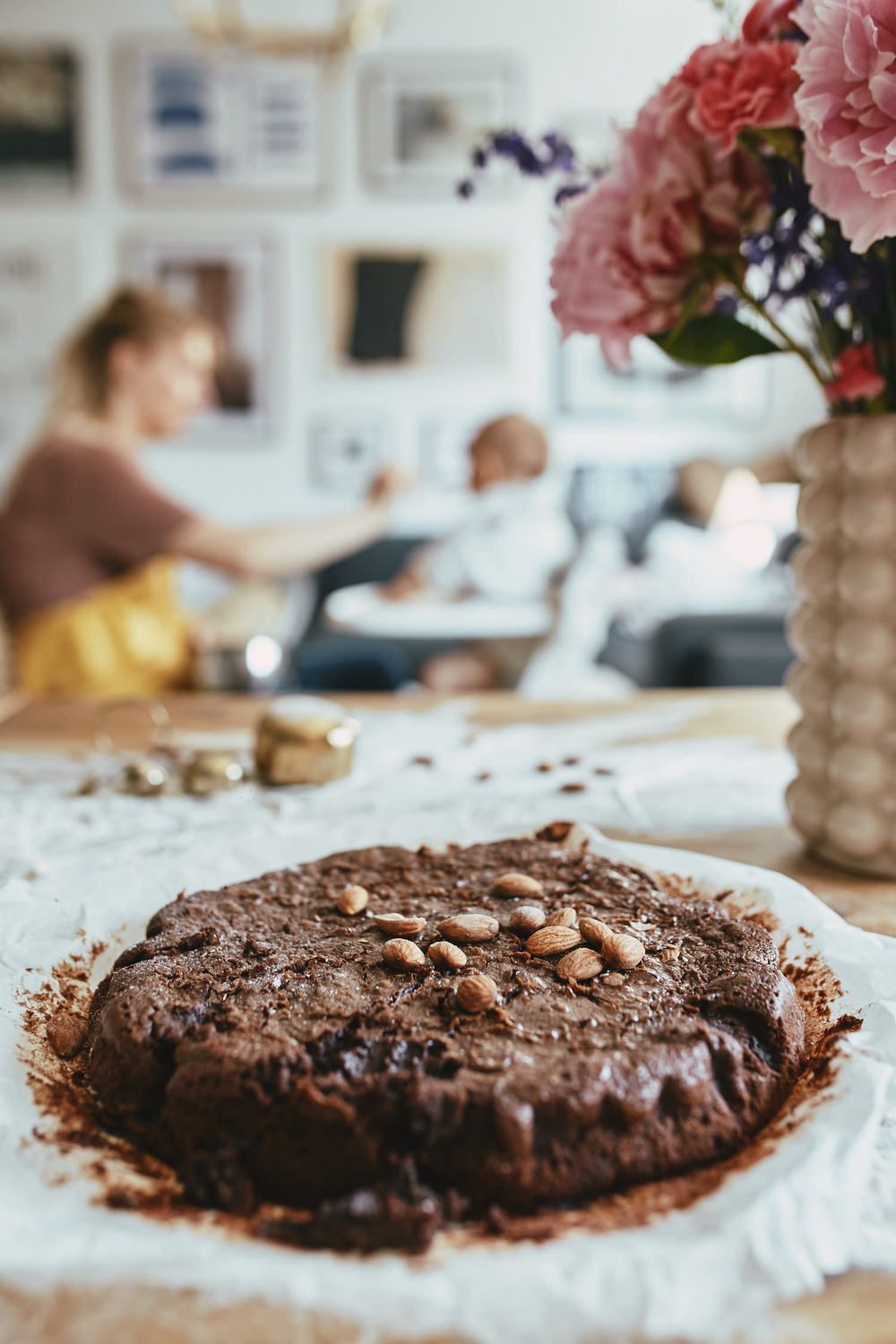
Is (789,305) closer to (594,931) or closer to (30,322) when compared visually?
(594,931)

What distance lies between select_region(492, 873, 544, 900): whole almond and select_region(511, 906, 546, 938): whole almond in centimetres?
5

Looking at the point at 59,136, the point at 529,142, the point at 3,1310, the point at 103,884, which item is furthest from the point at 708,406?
the point at 3,1310

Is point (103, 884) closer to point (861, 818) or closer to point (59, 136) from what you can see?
point (861, 818)

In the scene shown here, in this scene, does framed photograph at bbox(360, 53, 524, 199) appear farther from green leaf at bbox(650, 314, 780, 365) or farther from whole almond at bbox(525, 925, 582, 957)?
whole almond at bbox(525, 925, 582, 957)

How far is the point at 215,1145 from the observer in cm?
45

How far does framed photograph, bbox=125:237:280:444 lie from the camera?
439 centimetres

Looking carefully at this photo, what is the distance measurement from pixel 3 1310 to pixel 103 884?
0.36m

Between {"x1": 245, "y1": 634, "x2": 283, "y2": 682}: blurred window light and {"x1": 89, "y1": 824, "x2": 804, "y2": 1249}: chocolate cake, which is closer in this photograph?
{"x1": 89, "y1": 824, "x2": 804, "y2": 1249}: chocolate cake

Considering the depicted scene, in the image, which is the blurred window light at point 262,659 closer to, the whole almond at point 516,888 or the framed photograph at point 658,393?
the whole almond at point 516,888

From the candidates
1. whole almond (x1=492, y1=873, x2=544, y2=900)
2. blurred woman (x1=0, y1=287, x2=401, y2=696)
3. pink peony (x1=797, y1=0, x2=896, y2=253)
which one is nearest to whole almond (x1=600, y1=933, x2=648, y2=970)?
whole almond (x1=492, y1=873, x2=544, y2=900)

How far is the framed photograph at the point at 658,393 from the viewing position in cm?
454

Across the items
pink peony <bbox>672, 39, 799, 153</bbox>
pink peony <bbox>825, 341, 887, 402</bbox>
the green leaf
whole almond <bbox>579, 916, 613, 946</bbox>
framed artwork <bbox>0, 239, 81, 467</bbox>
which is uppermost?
framed artwork <bbox>0, 239, 81, 467</bbox>

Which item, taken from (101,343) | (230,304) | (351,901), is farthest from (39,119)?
(351,901)

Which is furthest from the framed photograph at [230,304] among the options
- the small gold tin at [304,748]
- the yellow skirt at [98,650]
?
the small gold tin at [304,748]
